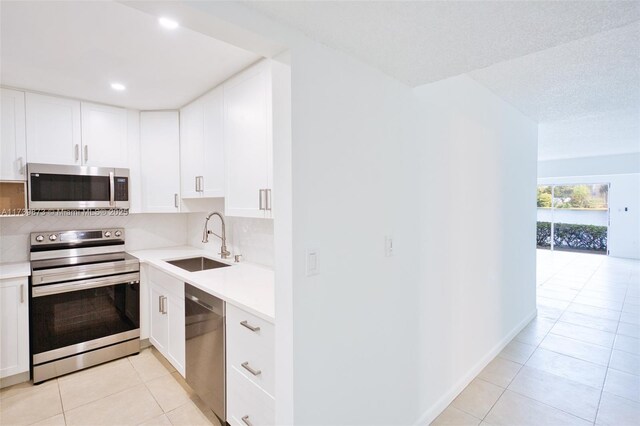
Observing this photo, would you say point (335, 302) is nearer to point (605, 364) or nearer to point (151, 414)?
point (151, 414)

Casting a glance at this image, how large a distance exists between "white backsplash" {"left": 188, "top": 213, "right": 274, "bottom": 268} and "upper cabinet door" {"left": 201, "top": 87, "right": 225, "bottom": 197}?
1.43ft

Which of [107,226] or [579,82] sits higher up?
[579,82]

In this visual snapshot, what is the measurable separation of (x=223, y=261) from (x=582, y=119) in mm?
4591

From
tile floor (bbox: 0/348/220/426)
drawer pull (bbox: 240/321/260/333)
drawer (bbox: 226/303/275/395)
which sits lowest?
tile floor (bbox: 0/348/220/426)

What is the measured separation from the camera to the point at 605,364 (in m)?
2.88

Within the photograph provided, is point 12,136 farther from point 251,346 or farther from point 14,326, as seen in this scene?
point 251,346

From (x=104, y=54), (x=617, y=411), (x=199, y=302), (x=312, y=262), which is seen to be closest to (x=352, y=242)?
(x=312, y=262)

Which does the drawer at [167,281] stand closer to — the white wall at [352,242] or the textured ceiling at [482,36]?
the white wall at [352,242]

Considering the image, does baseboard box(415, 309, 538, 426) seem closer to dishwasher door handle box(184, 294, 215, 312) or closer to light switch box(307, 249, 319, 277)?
light switch box(307, 249, 319, 277)

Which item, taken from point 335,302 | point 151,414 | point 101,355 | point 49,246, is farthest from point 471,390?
point 49,246

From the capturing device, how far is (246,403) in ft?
5.78

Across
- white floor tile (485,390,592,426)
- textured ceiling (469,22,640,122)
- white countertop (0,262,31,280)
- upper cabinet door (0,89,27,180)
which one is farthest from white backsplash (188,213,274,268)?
textured ceiling (469,22,640,122)

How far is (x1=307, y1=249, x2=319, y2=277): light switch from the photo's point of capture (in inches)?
55.3

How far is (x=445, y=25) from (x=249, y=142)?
1.35m
